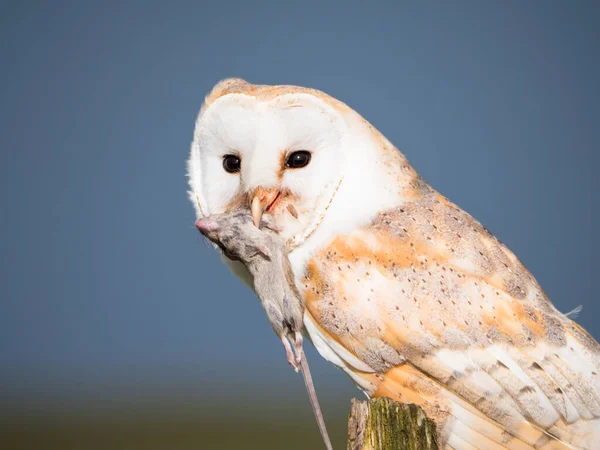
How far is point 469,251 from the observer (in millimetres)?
2229

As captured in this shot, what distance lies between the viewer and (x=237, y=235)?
6.89 feet

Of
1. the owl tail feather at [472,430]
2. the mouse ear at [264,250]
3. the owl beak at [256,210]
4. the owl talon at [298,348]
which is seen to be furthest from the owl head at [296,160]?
the owl tail feather at [472,430]

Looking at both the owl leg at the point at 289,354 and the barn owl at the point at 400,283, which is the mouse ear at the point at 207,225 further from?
the owl leg at the point at 289,354

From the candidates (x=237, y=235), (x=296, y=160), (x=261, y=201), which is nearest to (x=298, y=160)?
(x=296, y=160)

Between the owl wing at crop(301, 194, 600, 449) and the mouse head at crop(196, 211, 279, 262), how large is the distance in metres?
0.21

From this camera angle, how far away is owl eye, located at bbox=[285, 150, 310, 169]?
88.8 inches

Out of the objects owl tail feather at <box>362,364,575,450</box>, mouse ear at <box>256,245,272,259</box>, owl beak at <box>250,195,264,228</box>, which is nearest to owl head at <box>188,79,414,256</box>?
owl beak at <box>250,195,264,228</box>

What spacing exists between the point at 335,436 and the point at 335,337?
540 cm

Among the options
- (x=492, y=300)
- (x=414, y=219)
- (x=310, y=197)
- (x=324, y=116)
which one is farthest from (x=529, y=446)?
(x=324, y=116)

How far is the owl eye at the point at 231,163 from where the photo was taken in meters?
2.34

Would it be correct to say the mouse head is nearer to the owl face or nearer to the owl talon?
the owl face

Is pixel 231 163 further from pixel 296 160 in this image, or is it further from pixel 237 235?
pixel 237 235

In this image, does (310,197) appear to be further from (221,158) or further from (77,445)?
(77,445)

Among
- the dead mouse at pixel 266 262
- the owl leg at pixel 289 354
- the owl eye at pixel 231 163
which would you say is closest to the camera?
the owl leg at pixel 289 354
